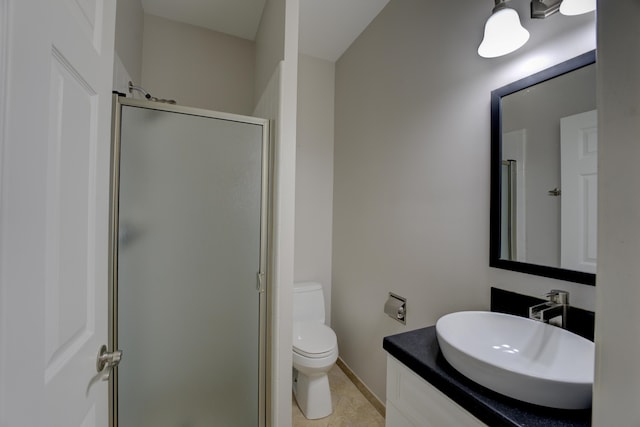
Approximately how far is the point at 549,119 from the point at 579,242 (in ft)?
1.58

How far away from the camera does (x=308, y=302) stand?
2275mm

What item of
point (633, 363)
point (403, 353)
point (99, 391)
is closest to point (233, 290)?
point (99, 391)

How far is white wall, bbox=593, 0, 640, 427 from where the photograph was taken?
1.12ft

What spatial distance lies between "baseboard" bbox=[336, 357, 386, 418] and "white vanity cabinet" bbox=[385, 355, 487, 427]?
1.05 meters

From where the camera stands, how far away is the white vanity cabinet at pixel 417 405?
72 cm

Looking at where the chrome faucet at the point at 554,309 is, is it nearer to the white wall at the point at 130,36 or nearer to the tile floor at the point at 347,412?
the tile floor at the point at 347,412

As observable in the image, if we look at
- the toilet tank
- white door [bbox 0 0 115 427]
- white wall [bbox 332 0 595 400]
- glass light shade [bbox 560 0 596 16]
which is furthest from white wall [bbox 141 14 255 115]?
glass light shade [bbox 560 0 596 16]

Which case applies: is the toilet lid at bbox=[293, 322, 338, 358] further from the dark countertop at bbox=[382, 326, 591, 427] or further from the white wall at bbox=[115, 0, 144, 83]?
the white wall at bbox=[115, 0, 144, 83]

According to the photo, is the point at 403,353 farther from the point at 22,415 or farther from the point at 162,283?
the point at 162,283

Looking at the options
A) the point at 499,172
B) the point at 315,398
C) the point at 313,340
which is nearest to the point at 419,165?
the point at 499,172

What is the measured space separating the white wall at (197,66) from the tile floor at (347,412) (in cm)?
250

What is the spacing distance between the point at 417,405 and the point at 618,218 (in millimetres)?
791

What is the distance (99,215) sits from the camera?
74 cm

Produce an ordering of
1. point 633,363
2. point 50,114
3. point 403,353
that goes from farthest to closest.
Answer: point 403,353
point 50,114
point 633,363
